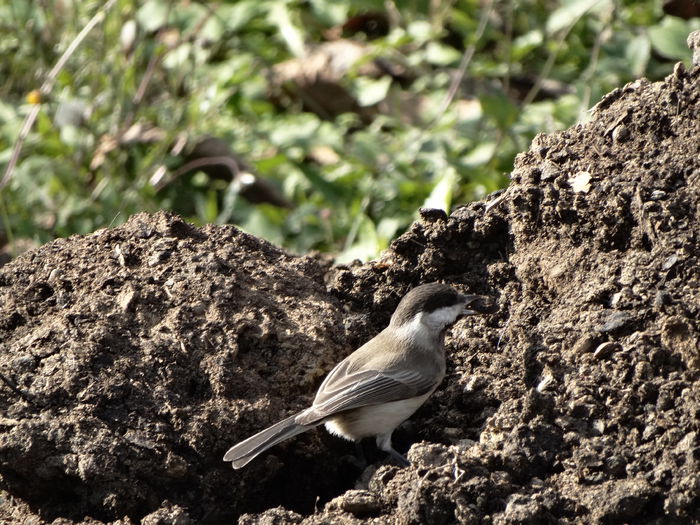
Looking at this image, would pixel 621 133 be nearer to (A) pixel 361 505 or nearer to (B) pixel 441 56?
(A) pixel 361 505

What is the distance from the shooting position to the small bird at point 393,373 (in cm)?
385

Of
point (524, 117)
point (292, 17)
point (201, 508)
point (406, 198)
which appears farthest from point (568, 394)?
point (292, 17)

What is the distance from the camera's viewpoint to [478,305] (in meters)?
4.12

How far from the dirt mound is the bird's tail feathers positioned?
0.13 meters

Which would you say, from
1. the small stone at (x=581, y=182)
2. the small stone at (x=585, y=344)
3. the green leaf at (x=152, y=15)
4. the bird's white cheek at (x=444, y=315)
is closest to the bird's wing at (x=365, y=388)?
the bird's white cheek at (x=444, y=315)

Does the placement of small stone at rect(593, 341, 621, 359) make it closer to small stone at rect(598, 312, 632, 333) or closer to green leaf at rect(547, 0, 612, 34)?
small stone at rect(598, 312, 632, 333)

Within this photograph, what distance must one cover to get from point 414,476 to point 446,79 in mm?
5131

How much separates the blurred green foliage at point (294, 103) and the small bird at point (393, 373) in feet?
6.18

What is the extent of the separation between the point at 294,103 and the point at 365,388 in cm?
482

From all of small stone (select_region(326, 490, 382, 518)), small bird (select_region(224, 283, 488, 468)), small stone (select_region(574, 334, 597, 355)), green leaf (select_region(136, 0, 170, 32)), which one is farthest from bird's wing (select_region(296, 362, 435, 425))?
green leaf (select_region(136, 0, 170, 32))

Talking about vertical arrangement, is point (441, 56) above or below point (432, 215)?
below

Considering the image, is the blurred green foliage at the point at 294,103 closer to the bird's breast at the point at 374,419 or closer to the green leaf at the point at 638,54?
the green leaf at the point at 638,54

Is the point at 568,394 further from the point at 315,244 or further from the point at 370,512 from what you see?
the point at 315,244

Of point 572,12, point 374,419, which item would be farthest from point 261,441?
point 572,12
